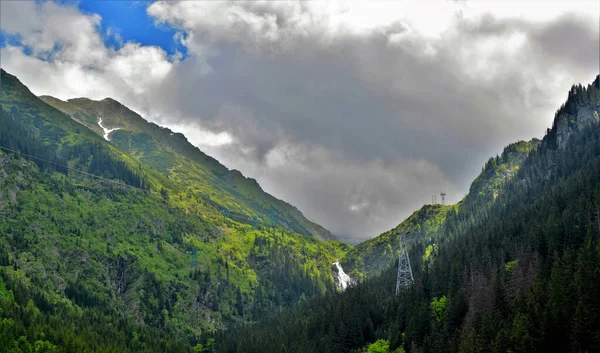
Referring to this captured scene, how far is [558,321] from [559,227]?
69871mm

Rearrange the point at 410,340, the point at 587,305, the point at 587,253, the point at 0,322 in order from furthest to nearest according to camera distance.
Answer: the point at 0,322, the point at 410,340, the point at 587,253, the point at 587,305

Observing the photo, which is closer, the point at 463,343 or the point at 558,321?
the point at 558,321

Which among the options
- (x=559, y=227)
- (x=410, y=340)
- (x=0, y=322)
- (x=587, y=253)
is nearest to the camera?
(x=587, y=253)

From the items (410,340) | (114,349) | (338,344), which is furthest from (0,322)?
(410,340)

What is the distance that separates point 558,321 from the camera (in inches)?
4422

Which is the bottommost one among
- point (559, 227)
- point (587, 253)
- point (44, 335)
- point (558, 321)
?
point (44, 335)

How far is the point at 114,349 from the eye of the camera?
195 m

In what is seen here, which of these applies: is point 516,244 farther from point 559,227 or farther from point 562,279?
point 562,279

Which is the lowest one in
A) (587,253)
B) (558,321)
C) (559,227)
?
(558,321)

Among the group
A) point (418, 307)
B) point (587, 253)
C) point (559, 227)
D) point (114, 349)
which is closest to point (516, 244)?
point (559, 227)

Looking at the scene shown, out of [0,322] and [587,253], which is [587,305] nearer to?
[587,253]

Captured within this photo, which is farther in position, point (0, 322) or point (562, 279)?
point (0, 322)

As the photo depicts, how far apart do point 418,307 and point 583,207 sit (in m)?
64.0

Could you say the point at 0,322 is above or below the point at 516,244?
below
